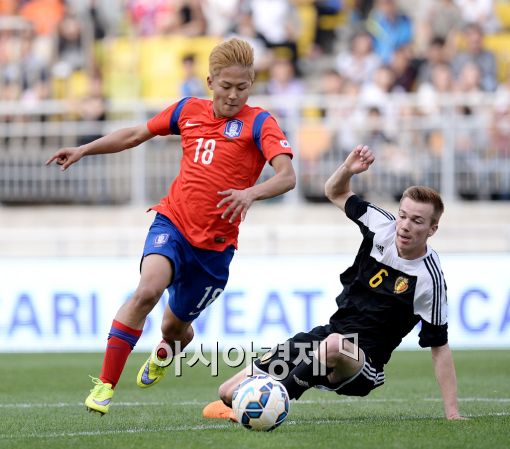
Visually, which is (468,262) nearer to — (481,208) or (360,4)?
(481,208)

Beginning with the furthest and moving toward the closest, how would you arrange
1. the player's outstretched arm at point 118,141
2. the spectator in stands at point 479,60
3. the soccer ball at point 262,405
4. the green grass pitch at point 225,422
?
the spectator in stands at point 479,60 < the player's outstretched arm at point 118,141 < the soccer ball at point 262,405 < the green grass pitch at point 225,422

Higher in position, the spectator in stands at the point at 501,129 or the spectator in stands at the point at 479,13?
the spectator in stands at the point at 479,13

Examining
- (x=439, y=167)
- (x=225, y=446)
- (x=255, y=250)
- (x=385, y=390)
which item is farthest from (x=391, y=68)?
(x=225, y=446)

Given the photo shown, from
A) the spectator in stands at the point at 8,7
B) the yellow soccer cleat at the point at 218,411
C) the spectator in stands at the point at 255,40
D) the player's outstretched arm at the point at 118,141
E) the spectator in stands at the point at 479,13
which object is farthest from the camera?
the spectator in stands at the point at 8,7

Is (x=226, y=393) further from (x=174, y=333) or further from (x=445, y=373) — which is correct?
(x=445, y=373)

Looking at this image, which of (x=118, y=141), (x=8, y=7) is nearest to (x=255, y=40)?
(x=8, y=7)

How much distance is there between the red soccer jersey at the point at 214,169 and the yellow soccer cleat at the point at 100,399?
3.69ft

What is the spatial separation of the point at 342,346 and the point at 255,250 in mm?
9304

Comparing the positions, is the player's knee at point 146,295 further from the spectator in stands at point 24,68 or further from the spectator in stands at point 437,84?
the spectator in stands at point 24,68

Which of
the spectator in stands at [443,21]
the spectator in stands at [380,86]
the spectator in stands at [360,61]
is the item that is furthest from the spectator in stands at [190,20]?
the spectator in stands at [443,21]

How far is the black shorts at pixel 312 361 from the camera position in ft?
23.7

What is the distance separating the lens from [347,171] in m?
7.24

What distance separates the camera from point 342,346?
7094 millimetres

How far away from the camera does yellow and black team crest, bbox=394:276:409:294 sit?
714 centimetres
